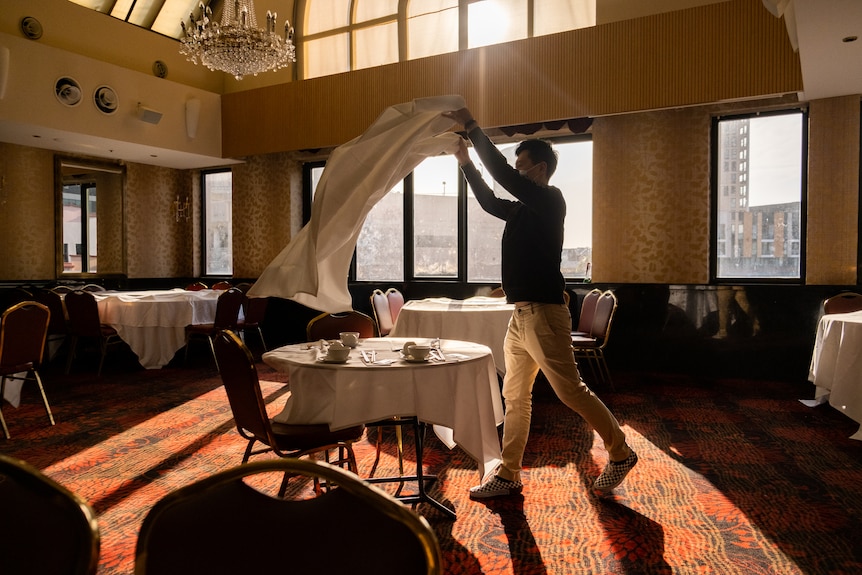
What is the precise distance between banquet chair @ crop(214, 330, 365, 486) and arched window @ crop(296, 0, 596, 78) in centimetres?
641

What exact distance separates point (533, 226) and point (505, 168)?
34 centimetres

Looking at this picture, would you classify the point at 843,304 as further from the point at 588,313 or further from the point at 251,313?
the point at 251,313

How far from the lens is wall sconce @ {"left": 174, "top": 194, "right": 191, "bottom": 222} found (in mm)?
10180

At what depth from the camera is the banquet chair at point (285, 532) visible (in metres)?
0.80

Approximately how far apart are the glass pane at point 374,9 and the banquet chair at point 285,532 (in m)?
8.73

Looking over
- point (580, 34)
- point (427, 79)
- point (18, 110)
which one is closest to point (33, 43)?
point (18, 110)

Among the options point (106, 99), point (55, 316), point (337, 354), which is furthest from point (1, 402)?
point (106, 99)

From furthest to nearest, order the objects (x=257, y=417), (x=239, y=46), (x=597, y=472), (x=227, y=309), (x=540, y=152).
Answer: (x=227, y=309)
(x=239, y=46)
(x=597, y=472)
(x=540, y=152)
(x=257, y=417)

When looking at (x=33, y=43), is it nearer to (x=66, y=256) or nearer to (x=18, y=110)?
(x=18, y=110)

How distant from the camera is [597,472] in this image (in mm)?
3332

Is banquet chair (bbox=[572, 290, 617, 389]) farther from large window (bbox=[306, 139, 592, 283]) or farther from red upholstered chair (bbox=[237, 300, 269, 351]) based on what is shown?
red upholstered chair (bbox=[237, 300, 269, 351])

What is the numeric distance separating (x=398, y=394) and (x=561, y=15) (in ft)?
21.3

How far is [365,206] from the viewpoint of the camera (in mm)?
2537

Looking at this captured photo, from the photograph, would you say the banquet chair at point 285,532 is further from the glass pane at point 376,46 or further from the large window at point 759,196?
the glass pane at point 376,46
